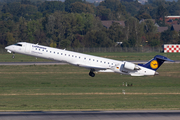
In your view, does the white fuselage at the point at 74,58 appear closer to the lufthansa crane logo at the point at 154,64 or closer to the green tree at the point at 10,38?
the lufthansa crane logo at the point at 154,64

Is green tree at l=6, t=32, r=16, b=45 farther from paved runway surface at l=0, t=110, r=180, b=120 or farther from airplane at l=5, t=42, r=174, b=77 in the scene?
paved runway surface at l=0, t=110, r=180, b=120

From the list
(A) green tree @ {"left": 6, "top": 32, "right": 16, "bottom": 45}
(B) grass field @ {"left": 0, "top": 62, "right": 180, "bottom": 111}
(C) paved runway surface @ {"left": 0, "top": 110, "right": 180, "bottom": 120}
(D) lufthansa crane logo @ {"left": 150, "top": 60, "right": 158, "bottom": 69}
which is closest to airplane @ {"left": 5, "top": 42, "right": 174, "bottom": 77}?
(D) lufthansa crane logo @ {"left": 150, "top": 60, "right": 158, "bottom": 69}

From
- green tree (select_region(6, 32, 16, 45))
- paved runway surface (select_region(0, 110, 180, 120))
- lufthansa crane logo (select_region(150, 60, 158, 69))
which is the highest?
green tree (select_region(6, 32, 16, 45))

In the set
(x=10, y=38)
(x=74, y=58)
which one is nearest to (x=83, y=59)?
(x=74, y=58)

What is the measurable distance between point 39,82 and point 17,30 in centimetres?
8578

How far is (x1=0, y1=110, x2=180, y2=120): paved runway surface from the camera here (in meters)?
24.5

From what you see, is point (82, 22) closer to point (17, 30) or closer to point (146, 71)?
point (17, 30)

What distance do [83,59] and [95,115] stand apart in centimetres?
1844

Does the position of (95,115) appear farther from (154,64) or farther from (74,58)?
(154,64)

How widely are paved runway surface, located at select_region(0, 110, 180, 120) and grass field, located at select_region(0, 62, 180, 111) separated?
349 cm

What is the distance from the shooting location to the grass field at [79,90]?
32.4 m

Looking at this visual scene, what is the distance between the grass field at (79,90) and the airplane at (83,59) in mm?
2789

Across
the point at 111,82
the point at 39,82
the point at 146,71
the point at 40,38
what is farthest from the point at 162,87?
the point at 40,38

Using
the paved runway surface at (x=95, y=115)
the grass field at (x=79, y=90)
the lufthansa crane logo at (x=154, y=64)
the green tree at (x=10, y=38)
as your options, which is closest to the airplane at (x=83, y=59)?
the lufthansa crane logo at (x=154, y=64)
